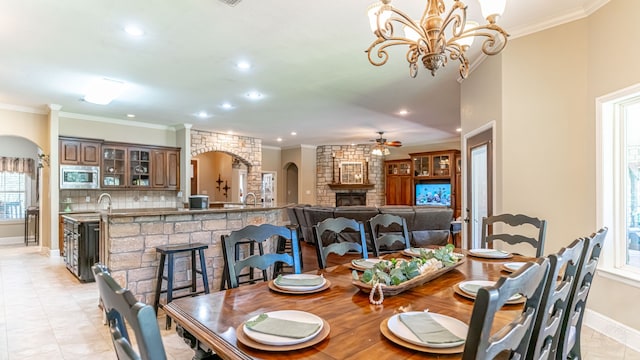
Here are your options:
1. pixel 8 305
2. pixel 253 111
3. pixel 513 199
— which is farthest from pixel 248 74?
pixel 8 305

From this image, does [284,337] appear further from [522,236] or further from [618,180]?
[618,180]

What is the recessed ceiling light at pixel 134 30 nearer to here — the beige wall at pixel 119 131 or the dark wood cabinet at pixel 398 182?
the beige wall at pixel 119 131

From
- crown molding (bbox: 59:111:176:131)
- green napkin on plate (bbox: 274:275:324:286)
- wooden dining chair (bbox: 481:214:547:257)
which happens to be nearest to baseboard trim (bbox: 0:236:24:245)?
crown molding (bbox: 59:111:176:131)

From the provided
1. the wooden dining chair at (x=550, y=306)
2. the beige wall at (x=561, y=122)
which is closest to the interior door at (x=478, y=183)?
the beige wall at (x=561, y=122)

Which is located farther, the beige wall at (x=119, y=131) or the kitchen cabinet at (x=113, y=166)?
the kitchen cabinet at (x=113, y=166)

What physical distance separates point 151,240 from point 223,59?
2153 millimetres

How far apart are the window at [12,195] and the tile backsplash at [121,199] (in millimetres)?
2788

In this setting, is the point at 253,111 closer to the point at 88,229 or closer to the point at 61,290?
the point at 88,229

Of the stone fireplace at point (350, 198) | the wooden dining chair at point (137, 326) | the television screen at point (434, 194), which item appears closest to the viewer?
the wooden dining chair at point (137, 326)

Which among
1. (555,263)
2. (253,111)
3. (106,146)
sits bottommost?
(555,263)

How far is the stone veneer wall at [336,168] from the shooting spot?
37.9 ft

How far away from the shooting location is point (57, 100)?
592cm

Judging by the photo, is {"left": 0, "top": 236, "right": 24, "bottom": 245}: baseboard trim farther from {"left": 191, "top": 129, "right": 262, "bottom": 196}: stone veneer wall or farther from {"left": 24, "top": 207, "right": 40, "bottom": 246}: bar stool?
{"left": 191, "top": 129, "right": 262, "bottom": 196}: stone veneer wall

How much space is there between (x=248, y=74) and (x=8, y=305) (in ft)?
12.4
